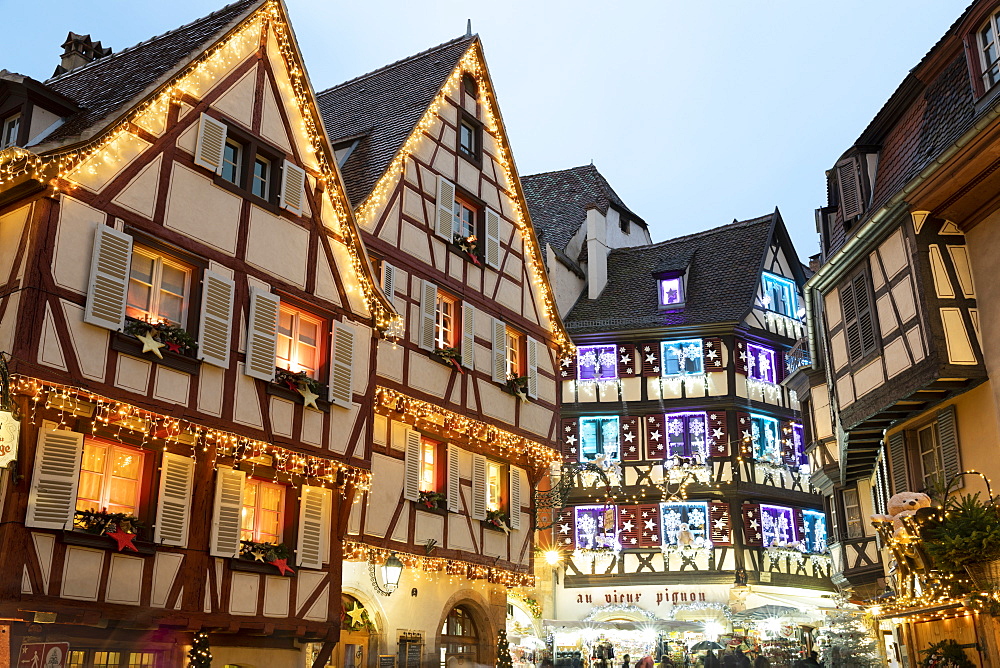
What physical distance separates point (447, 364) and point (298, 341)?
352cm

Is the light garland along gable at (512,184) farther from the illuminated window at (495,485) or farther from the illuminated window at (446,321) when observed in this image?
the illuminated window at (495,485)

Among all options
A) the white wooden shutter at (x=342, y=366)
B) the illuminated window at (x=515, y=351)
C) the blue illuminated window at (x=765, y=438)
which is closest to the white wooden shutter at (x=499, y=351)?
the illuminated window at (x=515, y=351)

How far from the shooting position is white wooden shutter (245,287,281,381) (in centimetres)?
1349

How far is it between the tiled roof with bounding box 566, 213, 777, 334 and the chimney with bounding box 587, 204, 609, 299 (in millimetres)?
278

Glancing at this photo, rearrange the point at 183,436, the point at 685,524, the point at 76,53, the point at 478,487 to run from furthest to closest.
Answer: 1. the point at 685,524
2. the point at 76,53
3. the point at 478,487
4. the point at 183,436

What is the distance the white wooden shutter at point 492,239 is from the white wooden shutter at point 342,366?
502 centimetres

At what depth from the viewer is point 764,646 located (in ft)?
92.3

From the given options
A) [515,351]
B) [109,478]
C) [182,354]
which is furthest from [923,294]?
[109,478]

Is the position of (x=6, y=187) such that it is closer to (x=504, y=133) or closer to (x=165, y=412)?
(x=165, y=412)

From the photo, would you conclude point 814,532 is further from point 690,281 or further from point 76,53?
point 76,53

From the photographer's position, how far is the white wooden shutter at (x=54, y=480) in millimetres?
10977

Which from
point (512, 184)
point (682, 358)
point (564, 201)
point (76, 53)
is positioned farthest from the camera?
point (564, 201)

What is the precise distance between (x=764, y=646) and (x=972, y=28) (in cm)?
1766

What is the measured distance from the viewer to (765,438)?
31.0 meters
